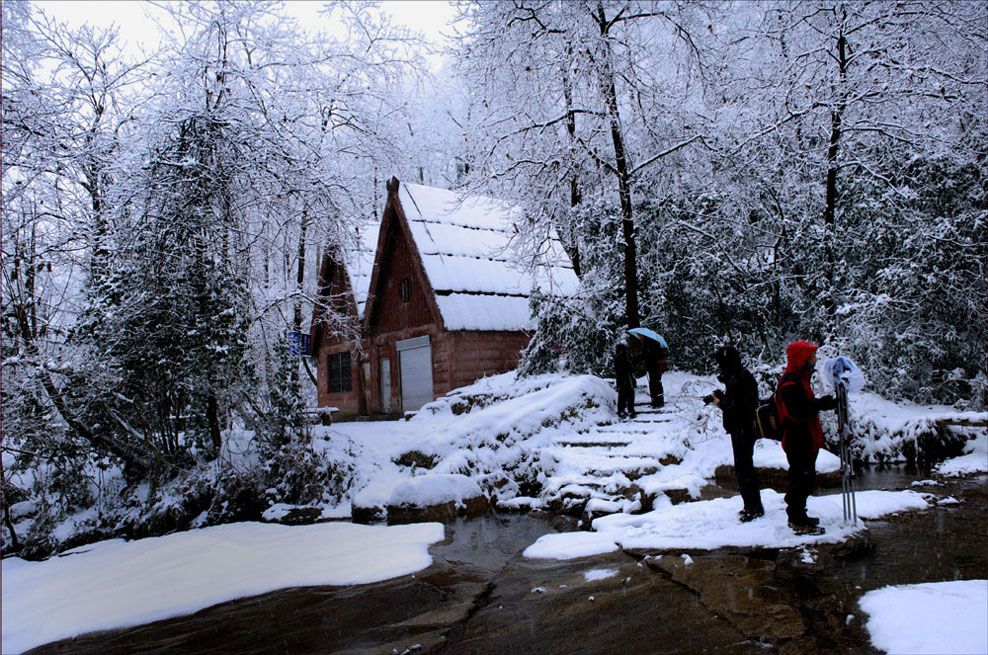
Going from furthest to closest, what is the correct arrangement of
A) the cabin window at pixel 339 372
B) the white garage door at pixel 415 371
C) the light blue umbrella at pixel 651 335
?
1. the cabin window at pixel 339 372
2. the white garage door at pixel 415 371
3. the light blue umbrella at pixel 651 335

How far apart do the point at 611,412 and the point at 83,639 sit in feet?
30.4

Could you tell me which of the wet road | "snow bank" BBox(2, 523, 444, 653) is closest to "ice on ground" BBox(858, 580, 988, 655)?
the wet road

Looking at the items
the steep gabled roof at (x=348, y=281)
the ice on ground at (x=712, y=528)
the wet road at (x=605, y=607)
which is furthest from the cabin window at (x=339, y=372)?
the wet road at (x=605, y=607)

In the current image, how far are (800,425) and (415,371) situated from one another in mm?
14487

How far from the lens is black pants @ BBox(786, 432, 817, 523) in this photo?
16.7 ft

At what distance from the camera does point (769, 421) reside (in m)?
5.27

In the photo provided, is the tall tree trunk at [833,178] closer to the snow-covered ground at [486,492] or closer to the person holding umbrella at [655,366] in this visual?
the snow-covered ground at [486,492]

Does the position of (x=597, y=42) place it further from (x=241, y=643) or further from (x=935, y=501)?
(x=241, y=643)

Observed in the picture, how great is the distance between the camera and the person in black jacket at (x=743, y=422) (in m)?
5.64

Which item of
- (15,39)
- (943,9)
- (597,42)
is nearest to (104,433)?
(15,39)

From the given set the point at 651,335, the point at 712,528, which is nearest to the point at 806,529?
the point at 712,528

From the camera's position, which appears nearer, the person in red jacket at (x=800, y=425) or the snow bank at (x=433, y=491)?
the person in red jacket at (x=800, y=425)

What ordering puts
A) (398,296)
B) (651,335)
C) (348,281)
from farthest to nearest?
(348,281)
(398,296)
(651,335)

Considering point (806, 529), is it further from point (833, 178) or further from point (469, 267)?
point (469, 267)
